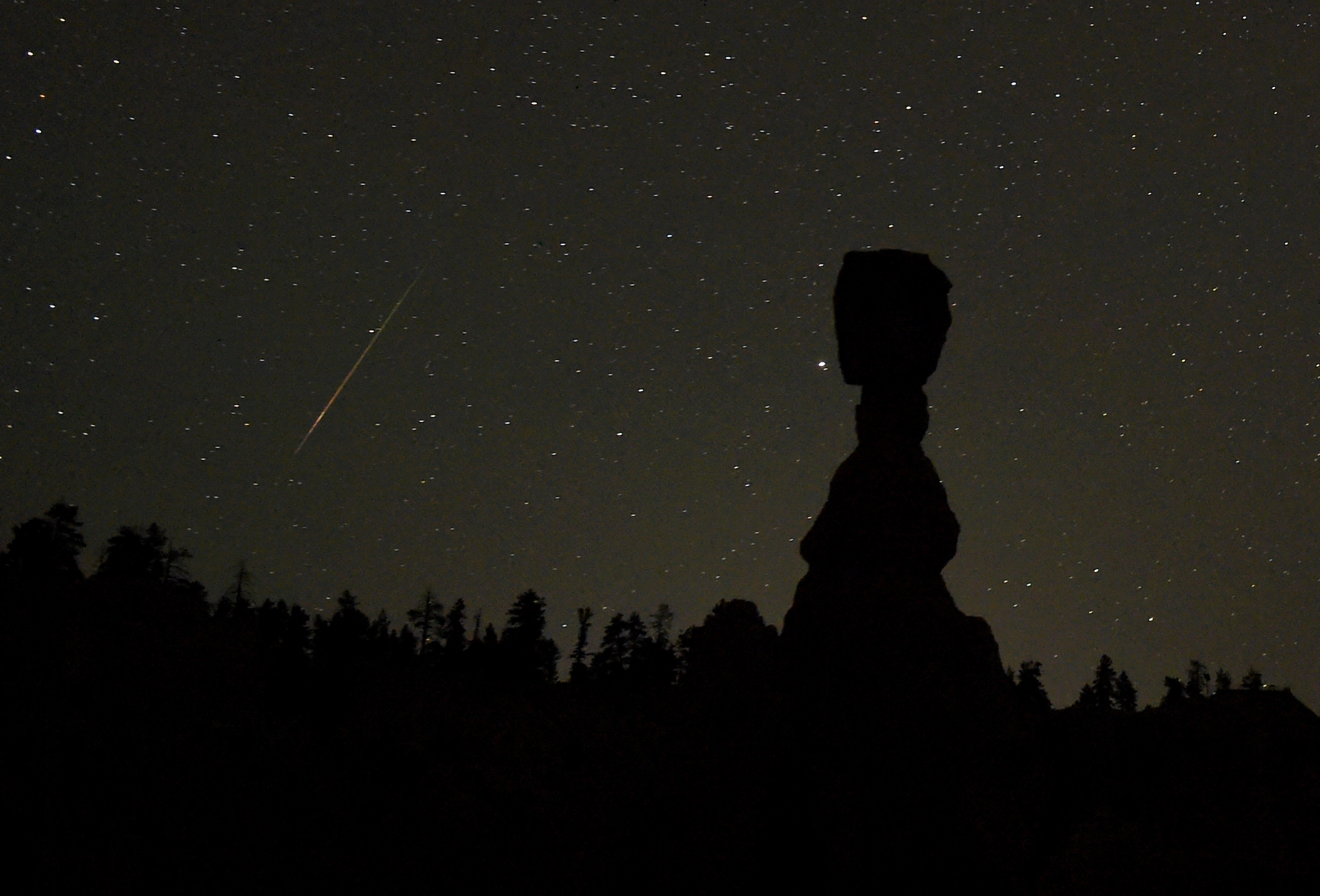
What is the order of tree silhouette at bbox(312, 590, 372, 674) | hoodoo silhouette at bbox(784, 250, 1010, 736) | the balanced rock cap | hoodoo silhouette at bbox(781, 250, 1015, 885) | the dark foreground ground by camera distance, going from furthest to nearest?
tree silhouette at bbox(312, 590, 372, 674)
the balanced rock cap
hoodoo silhouette at bbox(784, 250, 1010, 736)
the dark foreground ground
hoodoo silhouette at bbox(781, 250, 1015, 885)

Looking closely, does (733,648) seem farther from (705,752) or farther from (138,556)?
(138,556)

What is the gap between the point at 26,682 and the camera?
5412 centimetres

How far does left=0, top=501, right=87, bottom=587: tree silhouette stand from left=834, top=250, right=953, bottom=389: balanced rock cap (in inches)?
3268

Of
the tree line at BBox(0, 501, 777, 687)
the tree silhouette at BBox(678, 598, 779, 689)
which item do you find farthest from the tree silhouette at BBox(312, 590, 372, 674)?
the tree silhouette at BBox(678, 598, 779, 689)

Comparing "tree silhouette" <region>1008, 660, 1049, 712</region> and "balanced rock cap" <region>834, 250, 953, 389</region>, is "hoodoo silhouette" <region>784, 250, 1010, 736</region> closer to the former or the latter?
"balanced rock cap" <region>834, 250, 953, 389</region>

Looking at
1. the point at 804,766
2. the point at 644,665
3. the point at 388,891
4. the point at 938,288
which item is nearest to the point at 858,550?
the point at 804,766

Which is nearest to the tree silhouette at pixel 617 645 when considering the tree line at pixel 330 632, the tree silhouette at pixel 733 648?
the tree line at pixel 330 632

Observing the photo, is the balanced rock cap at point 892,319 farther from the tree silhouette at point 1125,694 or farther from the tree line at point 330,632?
the tree silhouette at point 1125,694

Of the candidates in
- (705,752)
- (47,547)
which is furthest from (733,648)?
(47,547)

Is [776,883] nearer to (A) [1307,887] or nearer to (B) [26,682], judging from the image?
(A) [1307,887]

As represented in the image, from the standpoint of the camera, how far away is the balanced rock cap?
2573cm

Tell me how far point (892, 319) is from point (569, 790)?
37.6 m

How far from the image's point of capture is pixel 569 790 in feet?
177

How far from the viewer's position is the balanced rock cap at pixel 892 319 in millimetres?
25734
